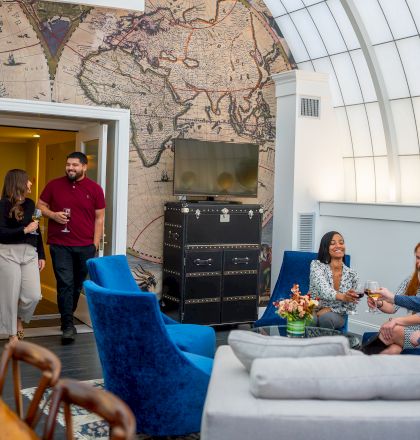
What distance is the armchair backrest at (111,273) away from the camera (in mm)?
5461

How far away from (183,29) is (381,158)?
9.02 feet

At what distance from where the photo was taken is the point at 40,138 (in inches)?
438

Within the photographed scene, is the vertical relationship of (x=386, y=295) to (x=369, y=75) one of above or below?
below

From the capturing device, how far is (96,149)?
8.09 meters

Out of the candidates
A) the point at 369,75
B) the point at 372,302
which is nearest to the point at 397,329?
the point at 372,302

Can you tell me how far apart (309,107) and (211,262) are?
229 cm

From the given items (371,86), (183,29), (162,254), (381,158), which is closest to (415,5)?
(371,86)

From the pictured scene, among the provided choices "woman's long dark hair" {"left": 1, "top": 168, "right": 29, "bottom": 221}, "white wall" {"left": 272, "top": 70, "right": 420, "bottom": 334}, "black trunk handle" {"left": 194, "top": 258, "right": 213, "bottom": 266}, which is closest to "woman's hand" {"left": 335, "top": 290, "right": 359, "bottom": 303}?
"white wall" {"left": 272, "top": 70, "right": 420, "bottom": 334}

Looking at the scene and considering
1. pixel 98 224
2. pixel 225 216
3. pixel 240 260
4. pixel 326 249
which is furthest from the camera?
pixel 240 260

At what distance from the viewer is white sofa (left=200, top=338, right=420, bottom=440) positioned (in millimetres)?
2783

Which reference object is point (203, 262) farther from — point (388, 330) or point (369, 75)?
point (388, 330)

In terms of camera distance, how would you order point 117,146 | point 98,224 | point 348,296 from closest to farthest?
point 348,296 < point 98,224 < point 117,146

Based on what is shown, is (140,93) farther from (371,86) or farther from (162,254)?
(371,86)

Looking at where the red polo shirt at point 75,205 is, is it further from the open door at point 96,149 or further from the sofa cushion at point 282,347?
the sofa cushion at point 282,347
